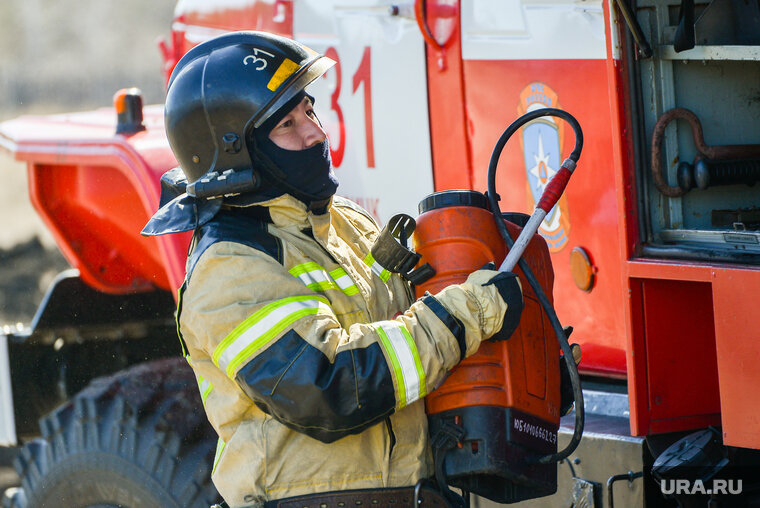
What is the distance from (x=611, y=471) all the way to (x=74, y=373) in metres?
2.35

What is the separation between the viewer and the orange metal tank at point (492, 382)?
7.30ft

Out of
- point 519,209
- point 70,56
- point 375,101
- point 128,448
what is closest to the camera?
point 519,209

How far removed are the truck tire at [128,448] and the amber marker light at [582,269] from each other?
1.36 m

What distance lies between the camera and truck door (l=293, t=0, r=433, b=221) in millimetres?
3344

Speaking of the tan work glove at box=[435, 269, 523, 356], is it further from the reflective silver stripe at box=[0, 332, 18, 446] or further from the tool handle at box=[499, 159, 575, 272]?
the reflective silver stripe at box=[0, 332, 18, 446]

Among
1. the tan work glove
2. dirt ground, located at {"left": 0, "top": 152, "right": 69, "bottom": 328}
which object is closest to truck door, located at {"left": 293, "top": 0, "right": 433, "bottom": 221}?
the tan work glove

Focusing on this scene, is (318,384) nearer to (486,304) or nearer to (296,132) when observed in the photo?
(486,304)

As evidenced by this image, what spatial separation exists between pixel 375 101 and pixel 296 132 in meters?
1.10

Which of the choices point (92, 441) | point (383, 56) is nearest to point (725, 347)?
point (383, 56)

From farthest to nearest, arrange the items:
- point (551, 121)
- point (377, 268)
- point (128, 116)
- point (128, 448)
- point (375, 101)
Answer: point (128, 116), point (128, 448), point (375, 101), point (551, 121), point (377, 268)

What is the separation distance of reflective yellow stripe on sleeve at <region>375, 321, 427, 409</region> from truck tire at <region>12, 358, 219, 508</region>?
149 centimetres

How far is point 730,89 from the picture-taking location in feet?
8.58

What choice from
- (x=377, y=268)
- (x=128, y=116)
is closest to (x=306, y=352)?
(x=377, y=268)

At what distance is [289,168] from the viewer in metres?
2.37
